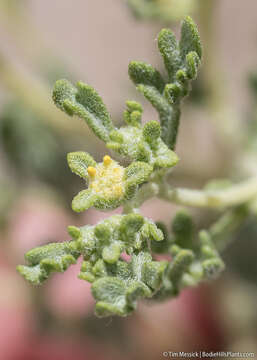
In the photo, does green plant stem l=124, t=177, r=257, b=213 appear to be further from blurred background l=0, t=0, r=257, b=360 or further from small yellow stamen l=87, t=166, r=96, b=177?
blurred background l=0, t=0, r=257, b=360

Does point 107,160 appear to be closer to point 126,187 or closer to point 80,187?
point 126,187

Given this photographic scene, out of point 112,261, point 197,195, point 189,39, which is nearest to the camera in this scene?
point 112,261

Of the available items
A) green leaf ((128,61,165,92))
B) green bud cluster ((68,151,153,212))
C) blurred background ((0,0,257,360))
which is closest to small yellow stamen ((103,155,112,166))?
green bud cluster ((68,151,153,212))

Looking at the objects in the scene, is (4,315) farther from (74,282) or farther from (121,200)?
(121,200)

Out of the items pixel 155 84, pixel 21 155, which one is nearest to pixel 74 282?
pixel 21 155

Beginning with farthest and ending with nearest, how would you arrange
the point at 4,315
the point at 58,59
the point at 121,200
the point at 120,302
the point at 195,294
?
the point at 4,315 → the point at 195,294 → the point at 58,59 → the point at 121,200 → the point at 120,302

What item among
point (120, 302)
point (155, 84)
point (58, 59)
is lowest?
point (120, 302)

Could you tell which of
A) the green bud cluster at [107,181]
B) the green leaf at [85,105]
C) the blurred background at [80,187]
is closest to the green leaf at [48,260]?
the green bud cluster at [107,181]

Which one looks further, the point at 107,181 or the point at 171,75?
the point at 171,75

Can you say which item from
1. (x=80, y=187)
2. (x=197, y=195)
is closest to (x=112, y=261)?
(x=197, y=195)
